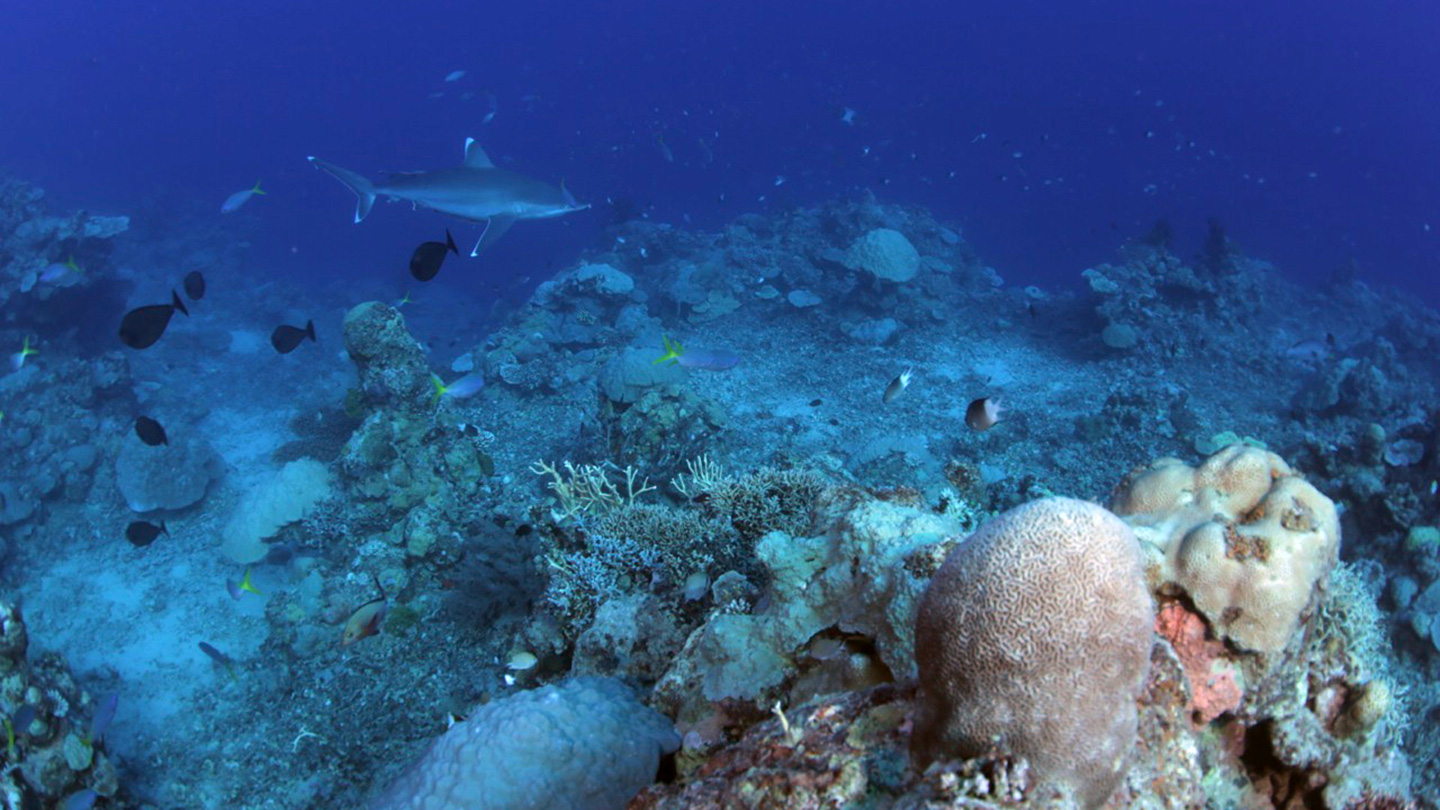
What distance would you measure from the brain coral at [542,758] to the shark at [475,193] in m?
5.87

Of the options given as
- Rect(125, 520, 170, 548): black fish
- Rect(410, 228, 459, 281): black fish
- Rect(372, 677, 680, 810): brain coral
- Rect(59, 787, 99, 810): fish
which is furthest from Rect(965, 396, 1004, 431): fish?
Rect(125, 520, 170, 548): black fish

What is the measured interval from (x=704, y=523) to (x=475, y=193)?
17.8ft

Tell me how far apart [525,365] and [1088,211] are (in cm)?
5428

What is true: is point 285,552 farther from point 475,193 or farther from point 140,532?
point 475,193

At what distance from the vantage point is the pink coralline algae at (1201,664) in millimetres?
2479

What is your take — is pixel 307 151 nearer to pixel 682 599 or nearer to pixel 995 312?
pixel 995 312

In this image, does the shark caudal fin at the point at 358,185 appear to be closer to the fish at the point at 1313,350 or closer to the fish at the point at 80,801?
the fish at the point at 80,801

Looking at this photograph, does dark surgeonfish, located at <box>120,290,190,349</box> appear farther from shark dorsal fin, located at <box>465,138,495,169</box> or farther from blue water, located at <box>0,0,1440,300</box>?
blue water, located at <box>0,0,1440,300</box>

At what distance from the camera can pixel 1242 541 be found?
2566 mm

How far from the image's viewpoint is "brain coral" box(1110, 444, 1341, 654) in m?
2.48

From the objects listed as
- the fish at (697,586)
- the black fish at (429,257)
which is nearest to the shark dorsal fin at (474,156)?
the black fish at (429,257)

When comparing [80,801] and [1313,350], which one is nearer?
[80,801]

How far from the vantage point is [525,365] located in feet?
42.5

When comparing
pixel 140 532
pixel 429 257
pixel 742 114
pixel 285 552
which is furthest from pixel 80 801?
pixel 742 114
